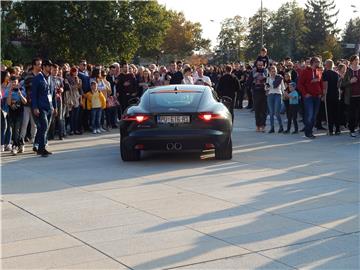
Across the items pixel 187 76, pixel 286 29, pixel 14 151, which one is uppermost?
pixel 286 29

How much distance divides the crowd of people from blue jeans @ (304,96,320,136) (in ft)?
0.06

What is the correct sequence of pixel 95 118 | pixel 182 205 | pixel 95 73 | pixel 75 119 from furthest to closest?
pixel 95 118 < pixel 95 73 < pixel 75 119 < pixel 182 205

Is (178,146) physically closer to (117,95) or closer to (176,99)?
(176,99)

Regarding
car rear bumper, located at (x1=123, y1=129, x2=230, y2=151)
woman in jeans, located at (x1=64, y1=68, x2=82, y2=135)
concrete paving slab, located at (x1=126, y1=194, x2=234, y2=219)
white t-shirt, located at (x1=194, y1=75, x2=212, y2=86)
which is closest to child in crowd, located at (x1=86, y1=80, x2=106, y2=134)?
woman in jeans, located at (x1=64, y1=68, x2=82, y2=135)

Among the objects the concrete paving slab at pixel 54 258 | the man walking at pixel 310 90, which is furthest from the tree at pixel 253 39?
the concrete paving slab at pixel 54 258

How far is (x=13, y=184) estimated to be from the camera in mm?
9656

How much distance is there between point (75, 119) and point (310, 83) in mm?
6311

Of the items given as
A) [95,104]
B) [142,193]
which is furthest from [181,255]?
[95,104]

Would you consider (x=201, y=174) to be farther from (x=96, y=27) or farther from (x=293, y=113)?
(x=96, y=27)

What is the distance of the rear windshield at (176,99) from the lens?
11598 millimetres

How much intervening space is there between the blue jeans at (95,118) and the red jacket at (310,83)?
5.71m

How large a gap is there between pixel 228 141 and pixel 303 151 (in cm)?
225

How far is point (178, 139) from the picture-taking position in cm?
1123

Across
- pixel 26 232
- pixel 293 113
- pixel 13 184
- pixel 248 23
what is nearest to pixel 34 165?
pixel 13 184
